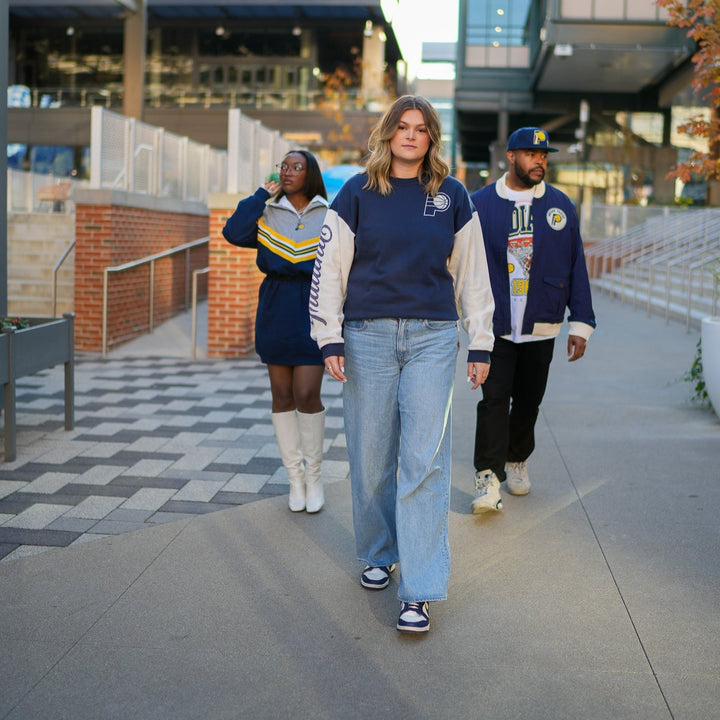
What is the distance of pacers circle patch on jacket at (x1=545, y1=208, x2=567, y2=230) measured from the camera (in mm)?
5047

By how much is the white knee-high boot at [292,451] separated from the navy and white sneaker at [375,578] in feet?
3.88

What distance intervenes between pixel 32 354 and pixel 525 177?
351 cm

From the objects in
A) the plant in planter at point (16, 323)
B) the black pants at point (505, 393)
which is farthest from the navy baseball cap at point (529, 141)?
the plant in planter at point (16, 323)

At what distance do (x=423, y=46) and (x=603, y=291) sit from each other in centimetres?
6627

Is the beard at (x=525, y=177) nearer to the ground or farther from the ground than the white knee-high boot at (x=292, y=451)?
farther from the ground

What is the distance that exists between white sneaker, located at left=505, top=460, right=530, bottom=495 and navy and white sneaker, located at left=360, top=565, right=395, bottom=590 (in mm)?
1634

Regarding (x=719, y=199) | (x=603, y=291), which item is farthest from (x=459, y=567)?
(x=719, y=199)

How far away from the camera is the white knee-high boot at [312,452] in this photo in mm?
5258

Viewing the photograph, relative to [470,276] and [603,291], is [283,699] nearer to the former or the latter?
[470,276]

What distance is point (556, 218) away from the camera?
199 inches

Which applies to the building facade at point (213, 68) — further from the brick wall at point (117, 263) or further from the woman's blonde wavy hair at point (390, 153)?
the woman's blonde wavy hair at point (390, 153)

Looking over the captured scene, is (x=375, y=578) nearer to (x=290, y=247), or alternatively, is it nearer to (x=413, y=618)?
(x=413, y=618)

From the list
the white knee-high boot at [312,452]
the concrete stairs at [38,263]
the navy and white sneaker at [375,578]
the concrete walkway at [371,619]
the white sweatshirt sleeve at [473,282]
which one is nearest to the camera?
the concrete walkway at [371,619]

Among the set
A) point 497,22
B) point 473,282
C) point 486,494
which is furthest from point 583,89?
point 473,282
